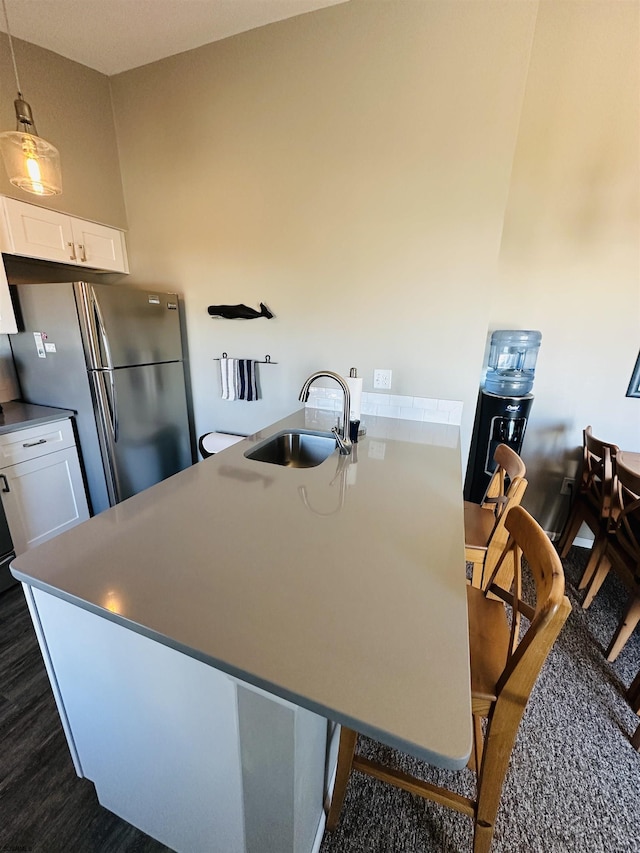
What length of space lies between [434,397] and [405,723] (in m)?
1.72

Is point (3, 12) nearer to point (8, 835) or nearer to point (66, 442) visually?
point (66, 442)

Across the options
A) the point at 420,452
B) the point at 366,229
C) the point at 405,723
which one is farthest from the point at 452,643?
the point at 366,229

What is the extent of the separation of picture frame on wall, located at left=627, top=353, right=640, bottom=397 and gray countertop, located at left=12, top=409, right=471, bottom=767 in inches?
71.2

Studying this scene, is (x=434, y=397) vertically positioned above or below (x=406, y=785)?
above

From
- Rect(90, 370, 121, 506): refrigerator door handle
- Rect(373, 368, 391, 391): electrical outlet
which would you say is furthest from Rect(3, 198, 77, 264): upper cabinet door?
Rect(373, 368, 391, 391): electrical outlet

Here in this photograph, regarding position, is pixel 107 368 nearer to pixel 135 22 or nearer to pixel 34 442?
pixel 34 442

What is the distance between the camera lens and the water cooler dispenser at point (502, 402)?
212 centimetres

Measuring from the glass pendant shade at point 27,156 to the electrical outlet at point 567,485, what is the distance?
3.43 metres

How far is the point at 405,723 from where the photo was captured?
19.3 inches

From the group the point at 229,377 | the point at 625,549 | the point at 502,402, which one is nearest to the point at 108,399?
the point at 229,377

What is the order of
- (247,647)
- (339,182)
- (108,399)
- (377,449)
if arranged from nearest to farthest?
1. (247,647)
2. (377,449)
3. (339,182)
4. (108,399)

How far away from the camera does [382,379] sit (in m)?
2.10

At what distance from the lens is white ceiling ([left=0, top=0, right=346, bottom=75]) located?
1761mm

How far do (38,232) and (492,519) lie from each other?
9.81ft
